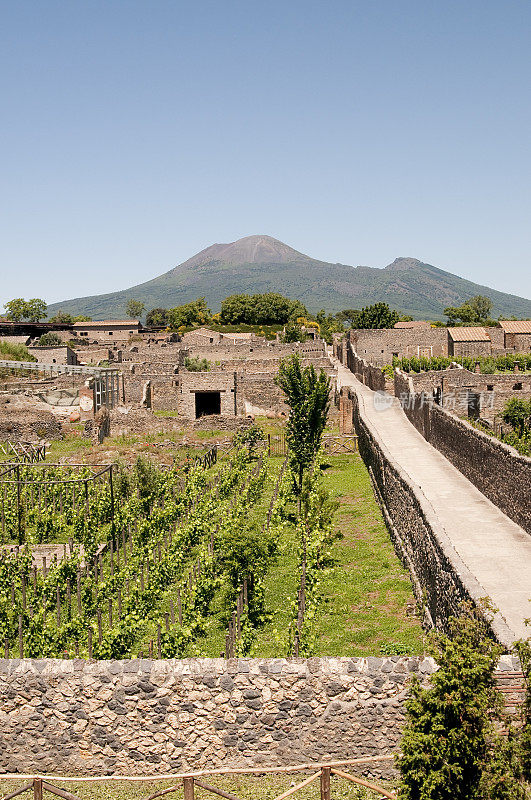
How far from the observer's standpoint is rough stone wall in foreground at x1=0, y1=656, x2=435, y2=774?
8508 millimetres

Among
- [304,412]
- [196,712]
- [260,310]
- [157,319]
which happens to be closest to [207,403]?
[304,412]

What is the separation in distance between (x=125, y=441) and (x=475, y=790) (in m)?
29.2

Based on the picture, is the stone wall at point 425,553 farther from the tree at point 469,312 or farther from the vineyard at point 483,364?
the tree at point 469,312

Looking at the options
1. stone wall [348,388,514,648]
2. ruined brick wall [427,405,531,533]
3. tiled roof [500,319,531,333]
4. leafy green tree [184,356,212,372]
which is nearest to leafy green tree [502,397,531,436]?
ruined brick wall [427,405,531,533]

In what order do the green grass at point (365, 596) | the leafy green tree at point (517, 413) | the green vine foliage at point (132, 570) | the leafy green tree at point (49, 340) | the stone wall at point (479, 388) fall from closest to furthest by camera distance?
the green grass at point (365, 596) < the green vine foliage at point (132, 570) < the leafy green tree at point (517, 413) < the stone wall at point (479, 388) < the leafy green tree at point (49, 340)

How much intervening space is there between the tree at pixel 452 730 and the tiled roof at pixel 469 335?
190ft

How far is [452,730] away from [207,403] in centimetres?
3610

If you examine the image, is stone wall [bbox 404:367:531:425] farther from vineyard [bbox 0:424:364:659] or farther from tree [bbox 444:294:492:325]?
tree [bbox 444:294:492:325]

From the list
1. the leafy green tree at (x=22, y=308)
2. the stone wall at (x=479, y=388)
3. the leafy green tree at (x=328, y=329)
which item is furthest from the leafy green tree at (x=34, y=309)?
the stone wall at (x=479, y=388)

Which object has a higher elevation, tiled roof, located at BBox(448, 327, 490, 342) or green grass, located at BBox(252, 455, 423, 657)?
tiled roof, located at BBox(448, 327, 490, 342)

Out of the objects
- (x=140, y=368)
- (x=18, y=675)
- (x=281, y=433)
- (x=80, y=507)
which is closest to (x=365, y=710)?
(x=18, y=675)

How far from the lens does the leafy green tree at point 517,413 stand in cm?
2907

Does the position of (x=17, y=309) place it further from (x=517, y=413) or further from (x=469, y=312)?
(x=517, y=413)

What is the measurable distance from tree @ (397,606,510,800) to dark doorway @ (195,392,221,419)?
112 feet
